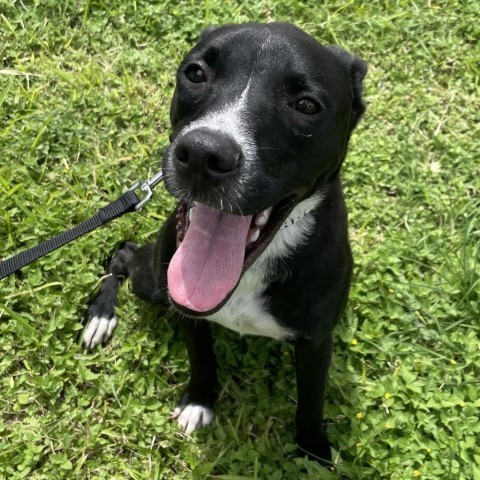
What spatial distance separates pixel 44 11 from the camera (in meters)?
5.08

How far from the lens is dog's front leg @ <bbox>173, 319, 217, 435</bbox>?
11.3 feet

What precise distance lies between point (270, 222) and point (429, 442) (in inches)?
69.4

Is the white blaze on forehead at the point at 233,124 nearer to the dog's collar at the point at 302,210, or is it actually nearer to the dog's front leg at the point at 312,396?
the dog's collar at the point at 302,210

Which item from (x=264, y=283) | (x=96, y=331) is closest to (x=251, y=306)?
(x=264, y=283)

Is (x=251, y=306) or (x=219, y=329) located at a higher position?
(x=251, y=306)

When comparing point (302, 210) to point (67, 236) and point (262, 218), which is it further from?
point (67, 236)

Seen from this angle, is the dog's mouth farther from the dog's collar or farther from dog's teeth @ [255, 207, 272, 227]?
the dog's collar

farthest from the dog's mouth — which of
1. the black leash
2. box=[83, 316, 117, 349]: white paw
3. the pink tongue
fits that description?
box=[83, 316, 117, 349]: white paw

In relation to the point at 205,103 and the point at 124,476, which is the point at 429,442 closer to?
the point at 124,476

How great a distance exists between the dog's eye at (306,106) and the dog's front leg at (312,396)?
3.63 ft

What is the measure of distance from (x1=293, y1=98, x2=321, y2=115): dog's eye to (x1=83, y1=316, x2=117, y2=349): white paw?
1941 mm

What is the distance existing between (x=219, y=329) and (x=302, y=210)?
1.32 m

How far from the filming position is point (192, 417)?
141 inches

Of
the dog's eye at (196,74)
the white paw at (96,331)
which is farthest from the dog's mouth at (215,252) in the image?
the white paw at (96,331)
